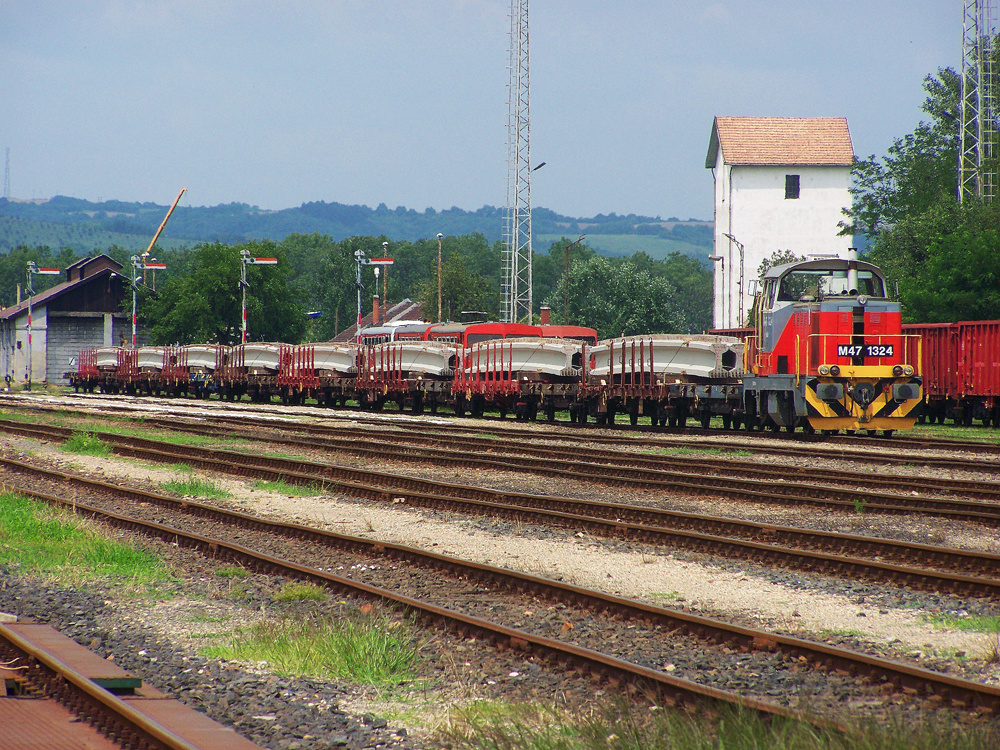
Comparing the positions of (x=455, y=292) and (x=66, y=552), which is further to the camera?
(x=455, y=292)

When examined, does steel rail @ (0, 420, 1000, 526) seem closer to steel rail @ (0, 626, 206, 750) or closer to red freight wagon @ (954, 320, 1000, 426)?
steel rail @ (0, 626, 206, 750)

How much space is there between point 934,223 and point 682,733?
141 feet

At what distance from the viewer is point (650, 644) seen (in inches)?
245

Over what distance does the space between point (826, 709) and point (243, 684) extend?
3.00m

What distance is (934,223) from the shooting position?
42594 millimetres

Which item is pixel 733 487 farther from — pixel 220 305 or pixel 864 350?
pixel 220 305

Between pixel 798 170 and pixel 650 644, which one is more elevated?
pixel 798 170

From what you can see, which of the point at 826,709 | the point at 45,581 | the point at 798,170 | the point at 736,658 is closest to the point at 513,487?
the point at 45,581

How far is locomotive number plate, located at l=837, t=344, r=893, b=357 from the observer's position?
61.2 feet

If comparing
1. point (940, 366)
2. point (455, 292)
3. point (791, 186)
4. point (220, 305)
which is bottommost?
point (940, 366)

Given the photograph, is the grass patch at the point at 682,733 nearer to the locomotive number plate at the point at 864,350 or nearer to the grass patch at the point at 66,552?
the grass patch at the point at 66,552

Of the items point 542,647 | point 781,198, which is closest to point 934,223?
point 781,198

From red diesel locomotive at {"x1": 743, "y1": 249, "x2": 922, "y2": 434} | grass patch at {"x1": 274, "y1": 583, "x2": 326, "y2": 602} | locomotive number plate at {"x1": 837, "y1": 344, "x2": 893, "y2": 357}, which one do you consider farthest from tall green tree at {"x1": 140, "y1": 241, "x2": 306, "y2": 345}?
grass patch at {"x1": 274, "y1": 583, "x2": 326, "y2": 602}

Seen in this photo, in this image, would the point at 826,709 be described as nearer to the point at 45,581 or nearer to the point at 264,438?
the point at 45,581
